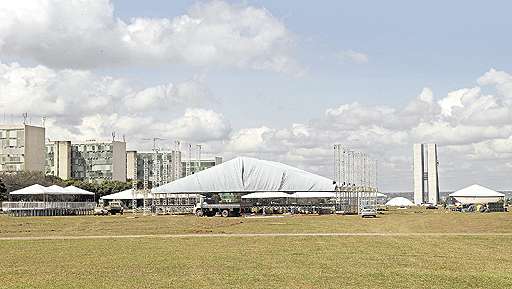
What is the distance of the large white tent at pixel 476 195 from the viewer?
443 feet

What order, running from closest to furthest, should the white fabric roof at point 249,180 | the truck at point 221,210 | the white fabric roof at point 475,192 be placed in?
the truck at point 221,210 → the white fabric roof at point 249,180 → the white fabric roof at point 475,192

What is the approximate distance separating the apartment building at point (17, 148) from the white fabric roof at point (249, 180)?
2566 inches

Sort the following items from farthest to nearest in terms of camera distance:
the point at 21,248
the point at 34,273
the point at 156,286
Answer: the point at 21,248 < the point at 34,273 < the point at 156,286

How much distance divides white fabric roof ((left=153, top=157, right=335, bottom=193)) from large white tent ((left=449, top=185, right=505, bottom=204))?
2905 centimetres

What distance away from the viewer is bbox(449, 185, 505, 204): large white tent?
134875 millimetres

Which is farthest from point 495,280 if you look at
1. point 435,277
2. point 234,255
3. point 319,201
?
point 319,201

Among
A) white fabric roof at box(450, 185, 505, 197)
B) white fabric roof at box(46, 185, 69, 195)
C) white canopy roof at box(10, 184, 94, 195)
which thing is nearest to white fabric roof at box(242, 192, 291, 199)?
white canopy roof at box(10, 184, 94, 195)

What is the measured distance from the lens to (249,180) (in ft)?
397

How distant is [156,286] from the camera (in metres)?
22.8

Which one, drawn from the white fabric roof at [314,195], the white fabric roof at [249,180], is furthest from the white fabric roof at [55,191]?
the white fabric roof at [314,195]

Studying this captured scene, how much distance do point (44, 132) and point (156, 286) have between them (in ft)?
542

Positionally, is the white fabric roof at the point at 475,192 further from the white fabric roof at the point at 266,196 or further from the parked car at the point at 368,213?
the parked car at the point at 368,213

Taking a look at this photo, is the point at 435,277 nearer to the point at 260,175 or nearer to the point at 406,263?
the point at 406,263

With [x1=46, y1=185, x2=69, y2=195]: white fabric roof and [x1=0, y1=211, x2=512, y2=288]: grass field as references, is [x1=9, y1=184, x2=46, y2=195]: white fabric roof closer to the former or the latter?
[x1=46, y1=185, x2=69, y2=195]: white fabric roof
